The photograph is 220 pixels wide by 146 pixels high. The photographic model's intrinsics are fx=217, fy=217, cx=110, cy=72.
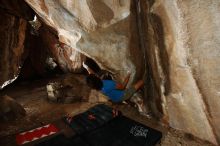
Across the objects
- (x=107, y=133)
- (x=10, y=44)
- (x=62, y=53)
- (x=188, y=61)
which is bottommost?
(x=107, y=133)

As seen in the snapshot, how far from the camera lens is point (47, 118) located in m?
4.86

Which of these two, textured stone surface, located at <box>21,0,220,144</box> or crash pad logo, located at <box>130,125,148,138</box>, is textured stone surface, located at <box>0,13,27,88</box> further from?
crash pad logo, located at <box>130,125,148,138</box>

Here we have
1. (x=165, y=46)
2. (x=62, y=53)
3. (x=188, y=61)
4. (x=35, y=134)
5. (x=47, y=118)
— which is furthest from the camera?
(x=62, y=53)

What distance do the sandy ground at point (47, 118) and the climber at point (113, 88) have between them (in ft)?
1.05

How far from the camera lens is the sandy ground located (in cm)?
376

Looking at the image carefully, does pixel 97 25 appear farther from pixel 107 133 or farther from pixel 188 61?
pixel 107 133

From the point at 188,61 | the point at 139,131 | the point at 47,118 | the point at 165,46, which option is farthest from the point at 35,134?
the point at 188,61

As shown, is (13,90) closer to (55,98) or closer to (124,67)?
(55,98)

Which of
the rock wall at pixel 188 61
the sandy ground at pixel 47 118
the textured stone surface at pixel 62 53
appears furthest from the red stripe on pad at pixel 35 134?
the textured stone surface at pixel 62 53

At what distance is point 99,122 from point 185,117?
166cm

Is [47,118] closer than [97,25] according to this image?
No

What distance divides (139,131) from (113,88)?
1.54 metres

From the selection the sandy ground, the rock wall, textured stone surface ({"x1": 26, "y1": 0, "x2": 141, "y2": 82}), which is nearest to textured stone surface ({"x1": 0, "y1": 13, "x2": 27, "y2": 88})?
the sandy ground

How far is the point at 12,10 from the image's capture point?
5645mm
